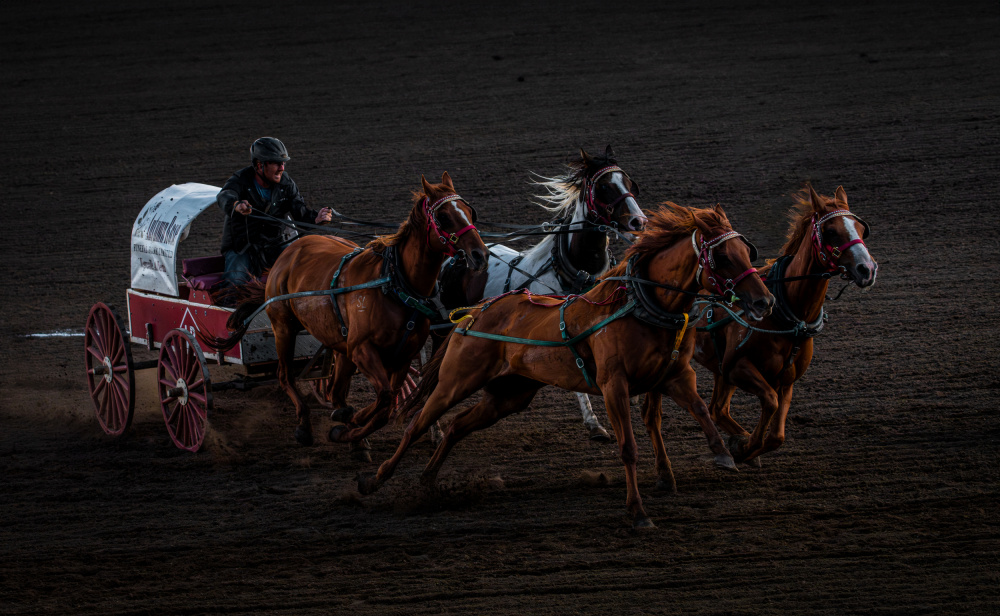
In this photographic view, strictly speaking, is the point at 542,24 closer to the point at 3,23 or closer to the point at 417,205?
the point at 3,23

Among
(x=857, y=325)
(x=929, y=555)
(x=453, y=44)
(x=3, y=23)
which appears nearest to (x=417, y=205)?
(x=929, y=555)

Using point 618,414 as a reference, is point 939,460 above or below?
below

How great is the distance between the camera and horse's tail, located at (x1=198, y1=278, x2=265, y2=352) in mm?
7359

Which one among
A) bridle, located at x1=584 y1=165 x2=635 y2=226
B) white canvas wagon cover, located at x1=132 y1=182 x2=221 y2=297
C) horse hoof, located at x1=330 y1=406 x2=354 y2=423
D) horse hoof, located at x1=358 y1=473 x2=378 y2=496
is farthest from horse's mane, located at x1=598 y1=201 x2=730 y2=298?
white canvas wagon cover, located at x1=132 y1=182 x2=221 y2=297

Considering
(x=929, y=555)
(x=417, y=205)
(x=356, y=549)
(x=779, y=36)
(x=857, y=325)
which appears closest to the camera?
(x=929, y=555)

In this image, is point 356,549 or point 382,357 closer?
point 356,549

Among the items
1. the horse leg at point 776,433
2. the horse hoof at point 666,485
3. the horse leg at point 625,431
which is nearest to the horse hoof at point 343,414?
the horse leg at point 625,431

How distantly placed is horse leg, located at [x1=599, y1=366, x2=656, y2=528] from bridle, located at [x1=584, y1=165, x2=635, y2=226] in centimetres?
171

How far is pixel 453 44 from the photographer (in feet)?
64.2

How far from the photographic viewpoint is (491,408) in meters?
6.09

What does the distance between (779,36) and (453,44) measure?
612 cm

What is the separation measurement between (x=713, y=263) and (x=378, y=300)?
2396mm

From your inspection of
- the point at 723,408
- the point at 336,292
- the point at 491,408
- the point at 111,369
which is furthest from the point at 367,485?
the point at 111,369

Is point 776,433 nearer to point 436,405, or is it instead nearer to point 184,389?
point 436,405
